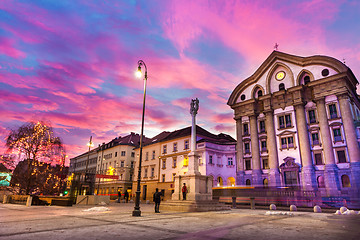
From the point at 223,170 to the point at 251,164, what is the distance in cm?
535

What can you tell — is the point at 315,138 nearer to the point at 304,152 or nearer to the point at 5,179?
the point at 304,152

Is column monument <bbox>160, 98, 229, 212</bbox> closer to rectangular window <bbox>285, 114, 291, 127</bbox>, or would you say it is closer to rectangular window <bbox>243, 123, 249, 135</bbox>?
rectangular window <bbox>285, 114, 291, 127</bbox>

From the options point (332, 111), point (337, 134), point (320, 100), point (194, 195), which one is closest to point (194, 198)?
point (194, 195)

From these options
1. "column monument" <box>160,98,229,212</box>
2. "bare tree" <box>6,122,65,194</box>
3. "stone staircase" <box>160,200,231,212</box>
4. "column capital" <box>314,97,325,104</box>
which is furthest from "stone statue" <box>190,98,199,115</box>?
"column capital" <box>314,97,325,104</box>

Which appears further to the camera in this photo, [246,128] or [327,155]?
[246,128]

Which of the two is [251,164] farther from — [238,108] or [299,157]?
[238,108]

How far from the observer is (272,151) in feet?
121

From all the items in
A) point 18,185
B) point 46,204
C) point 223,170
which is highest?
point 223,170

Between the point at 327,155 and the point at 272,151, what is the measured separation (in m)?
7.75

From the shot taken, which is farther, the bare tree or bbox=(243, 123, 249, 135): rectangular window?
bbox=(243, 123, 249, 135): rectangular window

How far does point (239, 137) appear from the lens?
4228 centimetres

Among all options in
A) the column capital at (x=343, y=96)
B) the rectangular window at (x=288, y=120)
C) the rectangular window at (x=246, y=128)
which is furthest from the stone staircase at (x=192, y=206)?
the column capital at (x=343, y=96)

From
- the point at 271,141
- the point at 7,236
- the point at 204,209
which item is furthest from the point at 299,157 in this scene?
the point at 7,236

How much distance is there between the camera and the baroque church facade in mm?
30750
